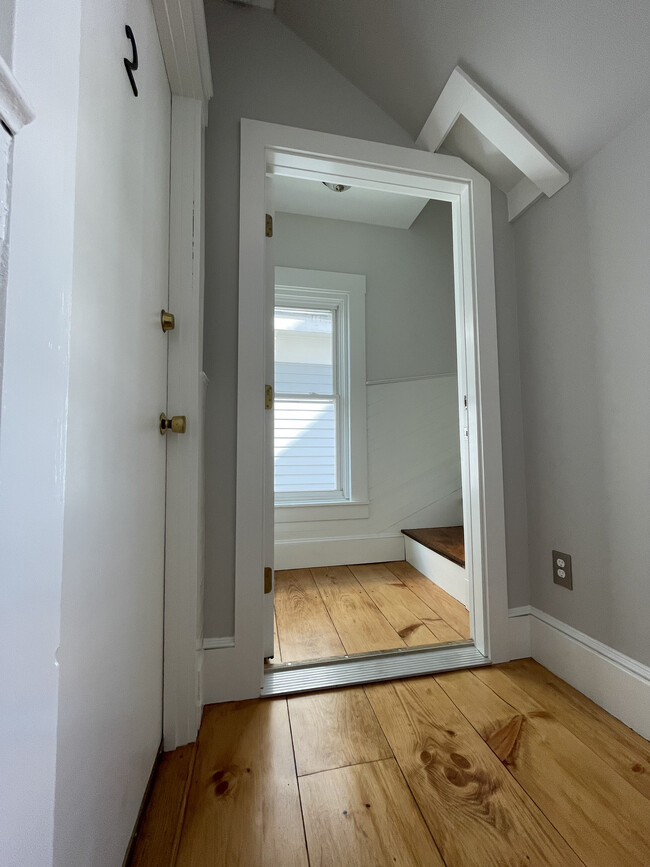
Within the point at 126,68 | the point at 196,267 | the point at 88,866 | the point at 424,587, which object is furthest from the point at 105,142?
the point at 424,587

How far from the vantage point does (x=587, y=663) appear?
1.16 m

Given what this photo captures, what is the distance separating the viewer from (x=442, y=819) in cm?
76

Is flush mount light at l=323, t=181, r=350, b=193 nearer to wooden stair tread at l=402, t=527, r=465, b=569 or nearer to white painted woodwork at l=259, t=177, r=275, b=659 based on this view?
white painted woodwork at l=259, t=177, r=275, b=659

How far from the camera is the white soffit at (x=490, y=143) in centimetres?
123

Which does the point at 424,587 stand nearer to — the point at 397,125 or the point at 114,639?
the point at 114,639

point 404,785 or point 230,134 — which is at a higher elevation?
point 230,134

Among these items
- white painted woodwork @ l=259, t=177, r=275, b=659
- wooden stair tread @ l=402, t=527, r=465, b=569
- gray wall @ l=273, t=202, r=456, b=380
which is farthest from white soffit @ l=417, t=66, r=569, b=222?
wooden stair tread @ l=402, t=527, r=465, b=569

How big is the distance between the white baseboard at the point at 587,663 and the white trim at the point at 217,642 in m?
0.99

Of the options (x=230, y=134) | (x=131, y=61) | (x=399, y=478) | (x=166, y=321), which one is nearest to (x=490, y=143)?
(x=230, y=134)

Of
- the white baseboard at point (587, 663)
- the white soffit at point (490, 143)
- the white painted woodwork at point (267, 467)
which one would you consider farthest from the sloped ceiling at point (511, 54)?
the white baseboard at point (587, 663)

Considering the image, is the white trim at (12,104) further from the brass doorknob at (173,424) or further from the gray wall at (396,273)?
the gray wall at (396,273)

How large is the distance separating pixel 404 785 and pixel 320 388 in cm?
209

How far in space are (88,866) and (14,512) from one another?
520mm

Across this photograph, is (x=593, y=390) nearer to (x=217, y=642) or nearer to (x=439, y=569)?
(x=439, y=569)
